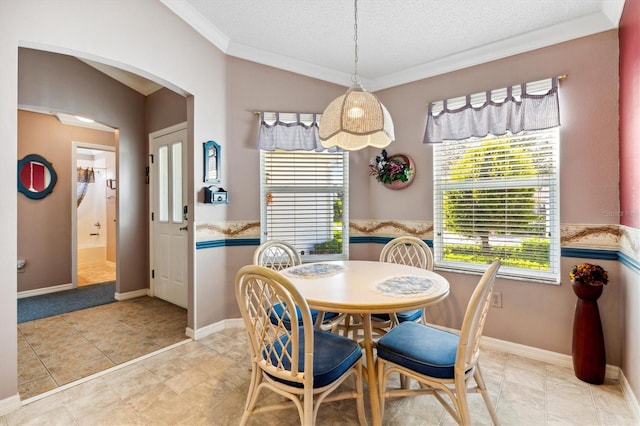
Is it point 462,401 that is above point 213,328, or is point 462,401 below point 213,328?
above

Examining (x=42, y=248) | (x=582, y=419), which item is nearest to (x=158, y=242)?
(x=42, y=248)

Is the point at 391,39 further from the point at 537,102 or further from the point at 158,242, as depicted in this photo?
the point at 158,242

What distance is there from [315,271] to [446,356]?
96 cm

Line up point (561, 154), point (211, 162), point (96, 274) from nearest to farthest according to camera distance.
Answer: point (561, 154)
point (211, 162)
point (96, 274)

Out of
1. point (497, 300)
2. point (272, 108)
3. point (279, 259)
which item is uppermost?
point (272, 108)

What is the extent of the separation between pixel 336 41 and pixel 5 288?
9.62 feet

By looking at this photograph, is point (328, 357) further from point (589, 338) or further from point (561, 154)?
point (561, 154)

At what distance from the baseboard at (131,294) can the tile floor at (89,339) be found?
0.22 m

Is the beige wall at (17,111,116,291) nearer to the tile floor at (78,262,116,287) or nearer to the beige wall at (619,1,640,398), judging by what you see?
the tile floor at (78,262,116,287)

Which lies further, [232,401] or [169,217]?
[169,217]

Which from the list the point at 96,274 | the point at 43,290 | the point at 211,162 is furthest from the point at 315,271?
the point at 96,274

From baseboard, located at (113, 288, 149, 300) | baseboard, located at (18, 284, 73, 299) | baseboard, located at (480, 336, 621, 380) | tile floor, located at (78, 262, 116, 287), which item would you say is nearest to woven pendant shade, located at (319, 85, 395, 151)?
baseboard, located at (480, 336, 621, 380)

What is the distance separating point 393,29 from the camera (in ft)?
8.33

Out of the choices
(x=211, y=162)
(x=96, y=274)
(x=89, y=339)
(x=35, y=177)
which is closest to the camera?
(x=89, y=339)
